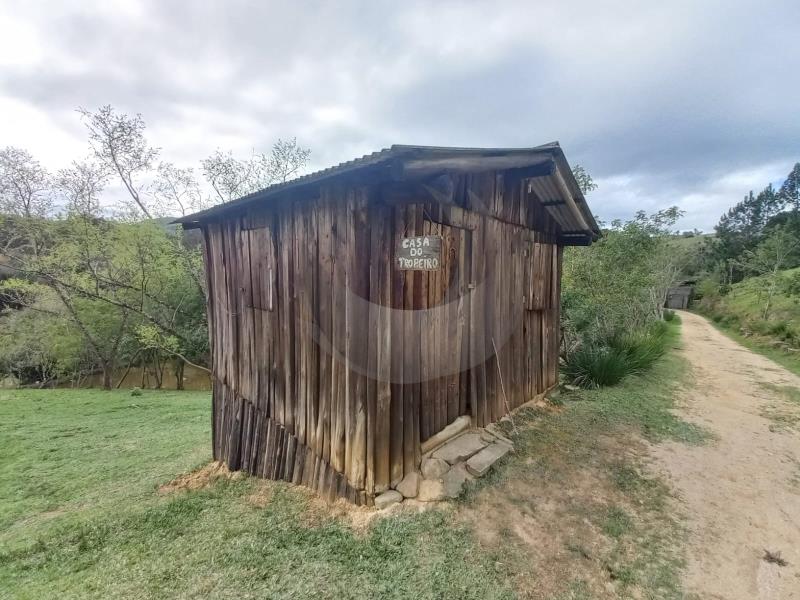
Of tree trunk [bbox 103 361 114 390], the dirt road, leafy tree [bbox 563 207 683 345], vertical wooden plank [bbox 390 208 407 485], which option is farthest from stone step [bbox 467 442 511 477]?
tree trunk [bbox 103 361 114 390]

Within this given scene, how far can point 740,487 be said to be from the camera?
3586mm

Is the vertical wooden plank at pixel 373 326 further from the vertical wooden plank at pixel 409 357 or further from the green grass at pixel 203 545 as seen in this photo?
the green grass at pixel 203 545

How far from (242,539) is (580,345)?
26.1ft

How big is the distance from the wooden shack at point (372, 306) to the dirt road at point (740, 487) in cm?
217

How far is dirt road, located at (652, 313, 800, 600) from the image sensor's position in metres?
2.49

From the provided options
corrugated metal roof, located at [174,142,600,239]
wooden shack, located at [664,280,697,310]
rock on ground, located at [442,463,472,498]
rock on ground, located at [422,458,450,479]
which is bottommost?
rock on ground, located at [442,463,472,498]

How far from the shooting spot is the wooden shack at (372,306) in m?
3.21

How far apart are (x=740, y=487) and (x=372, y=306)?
4.27 meters

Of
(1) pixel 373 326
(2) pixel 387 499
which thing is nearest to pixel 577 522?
(2) pixel 387 499

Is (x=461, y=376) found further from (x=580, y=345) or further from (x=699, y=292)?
(x=699, y=292)

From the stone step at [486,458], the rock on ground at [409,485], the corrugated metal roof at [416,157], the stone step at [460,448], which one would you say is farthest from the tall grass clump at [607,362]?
the rock on ground at [409,485]

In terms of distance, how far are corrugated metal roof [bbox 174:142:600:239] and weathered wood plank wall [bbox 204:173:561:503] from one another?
255mm

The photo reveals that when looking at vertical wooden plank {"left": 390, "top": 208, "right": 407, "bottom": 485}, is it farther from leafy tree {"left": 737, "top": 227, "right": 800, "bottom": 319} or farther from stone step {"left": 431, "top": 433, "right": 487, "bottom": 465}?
leafy tree {"left": 737, "top": 227, "right": 800, "bottom": 319}

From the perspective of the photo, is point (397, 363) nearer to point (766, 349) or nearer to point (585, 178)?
point (585, 178)
